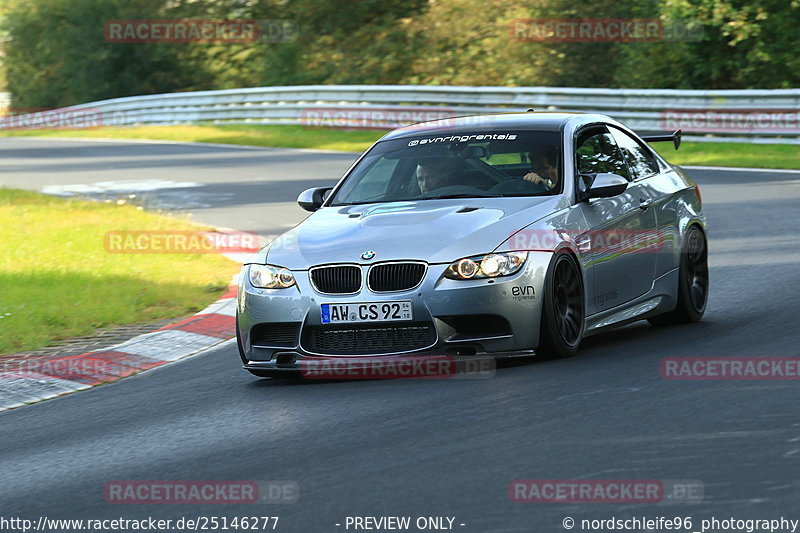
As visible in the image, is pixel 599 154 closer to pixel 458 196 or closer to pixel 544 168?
pixel 544 168

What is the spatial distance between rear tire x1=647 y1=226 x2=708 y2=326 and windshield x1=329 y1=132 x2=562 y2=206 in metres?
1.41

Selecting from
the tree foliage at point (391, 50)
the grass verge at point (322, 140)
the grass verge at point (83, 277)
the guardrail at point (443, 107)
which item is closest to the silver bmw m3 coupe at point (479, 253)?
the grass verge at point (83, 277)

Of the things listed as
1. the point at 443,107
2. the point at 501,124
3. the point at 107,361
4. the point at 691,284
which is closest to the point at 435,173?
the point at 501,124

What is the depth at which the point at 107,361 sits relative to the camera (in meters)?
9.63

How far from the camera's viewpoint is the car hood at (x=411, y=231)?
7.71m

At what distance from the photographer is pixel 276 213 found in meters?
17.3

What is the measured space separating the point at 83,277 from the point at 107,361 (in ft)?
11.3

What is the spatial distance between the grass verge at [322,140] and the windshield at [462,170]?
12.3 meters

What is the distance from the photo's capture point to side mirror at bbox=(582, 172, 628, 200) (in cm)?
847

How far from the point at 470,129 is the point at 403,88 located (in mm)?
20256

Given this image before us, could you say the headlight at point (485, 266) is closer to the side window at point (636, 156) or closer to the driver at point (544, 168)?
the driver at point (544, 168)

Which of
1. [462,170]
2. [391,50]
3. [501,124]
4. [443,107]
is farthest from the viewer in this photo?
[391,50]

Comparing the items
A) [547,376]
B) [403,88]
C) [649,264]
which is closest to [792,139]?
[403,88]

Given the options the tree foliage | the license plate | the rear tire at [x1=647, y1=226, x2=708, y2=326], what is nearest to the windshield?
the license plate
